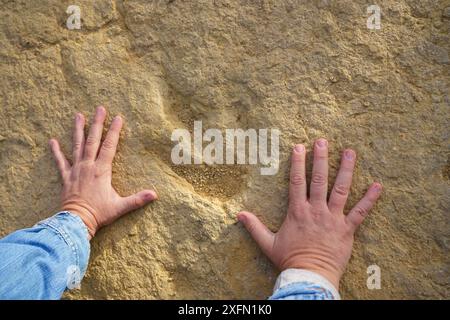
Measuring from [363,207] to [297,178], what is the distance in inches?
8.6

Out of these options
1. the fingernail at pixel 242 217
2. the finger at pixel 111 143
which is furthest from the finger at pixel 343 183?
the finger at pixel 111 143

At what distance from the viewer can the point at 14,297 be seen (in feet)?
4.07

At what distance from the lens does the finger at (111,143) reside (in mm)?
1538

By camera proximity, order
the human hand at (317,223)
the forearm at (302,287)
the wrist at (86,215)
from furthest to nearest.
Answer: the wrist at (86,215), the human hand at (317,223), the forearm at (302,287)

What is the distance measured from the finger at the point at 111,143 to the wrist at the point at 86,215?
0.56 feet

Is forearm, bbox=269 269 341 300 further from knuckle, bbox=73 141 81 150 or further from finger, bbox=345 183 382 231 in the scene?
knuckle, bbox=73 141 81 150

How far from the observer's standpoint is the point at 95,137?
1.55 m

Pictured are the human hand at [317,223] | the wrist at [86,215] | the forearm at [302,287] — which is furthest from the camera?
the wrist at [86,215]

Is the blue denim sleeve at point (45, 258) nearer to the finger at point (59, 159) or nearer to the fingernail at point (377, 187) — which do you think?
the finger at point (59, 159)

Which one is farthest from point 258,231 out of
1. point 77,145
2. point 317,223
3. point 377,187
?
point 77,145

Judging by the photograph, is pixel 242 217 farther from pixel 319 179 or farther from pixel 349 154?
pixel 349 154

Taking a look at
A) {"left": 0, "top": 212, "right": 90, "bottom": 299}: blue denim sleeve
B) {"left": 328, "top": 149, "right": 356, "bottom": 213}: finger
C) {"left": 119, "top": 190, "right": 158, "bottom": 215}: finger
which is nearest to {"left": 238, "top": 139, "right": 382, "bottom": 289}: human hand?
{"left": 328, "top": 149, "right": 356, "bottom": 213}: finger

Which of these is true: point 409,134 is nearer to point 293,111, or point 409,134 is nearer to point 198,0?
point 293,111

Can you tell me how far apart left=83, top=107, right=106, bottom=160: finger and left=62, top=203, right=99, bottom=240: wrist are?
17 centimetres
